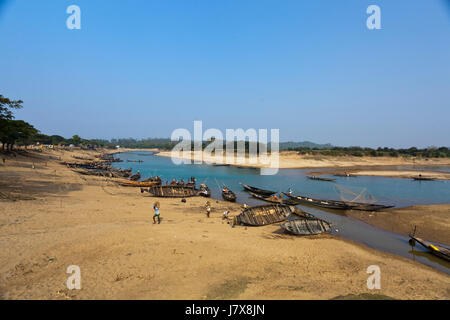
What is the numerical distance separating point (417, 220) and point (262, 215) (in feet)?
46.7

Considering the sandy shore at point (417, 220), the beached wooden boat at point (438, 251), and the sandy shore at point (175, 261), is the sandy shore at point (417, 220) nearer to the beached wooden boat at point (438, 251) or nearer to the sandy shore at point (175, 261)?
the beached wooden boat at point (438, 251)

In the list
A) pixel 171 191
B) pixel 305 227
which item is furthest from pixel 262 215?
pixel 171 191

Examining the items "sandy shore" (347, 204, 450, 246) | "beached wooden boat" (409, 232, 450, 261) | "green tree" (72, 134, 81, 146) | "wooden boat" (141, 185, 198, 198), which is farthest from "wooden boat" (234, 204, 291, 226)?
"green tree" (72, 134, 81, 146)

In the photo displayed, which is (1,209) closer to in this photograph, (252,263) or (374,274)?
(252,263)

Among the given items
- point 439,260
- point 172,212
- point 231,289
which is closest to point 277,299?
point 231,289

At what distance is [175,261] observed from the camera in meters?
9.33

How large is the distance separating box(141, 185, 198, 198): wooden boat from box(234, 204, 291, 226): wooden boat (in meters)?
10.5

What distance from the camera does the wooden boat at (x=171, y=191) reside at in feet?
82.5

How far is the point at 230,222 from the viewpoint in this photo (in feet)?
54.7

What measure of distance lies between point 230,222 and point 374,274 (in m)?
9.21

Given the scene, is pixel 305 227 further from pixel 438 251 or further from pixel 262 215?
pixel 438 251

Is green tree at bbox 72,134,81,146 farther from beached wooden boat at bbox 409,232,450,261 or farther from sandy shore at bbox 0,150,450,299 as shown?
beached wooden boat at bbox 409,232,450,261

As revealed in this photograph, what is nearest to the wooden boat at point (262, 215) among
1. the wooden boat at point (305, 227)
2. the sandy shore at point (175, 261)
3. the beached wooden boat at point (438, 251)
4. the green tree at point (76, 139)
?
the sandy shore at point (175, 261)
